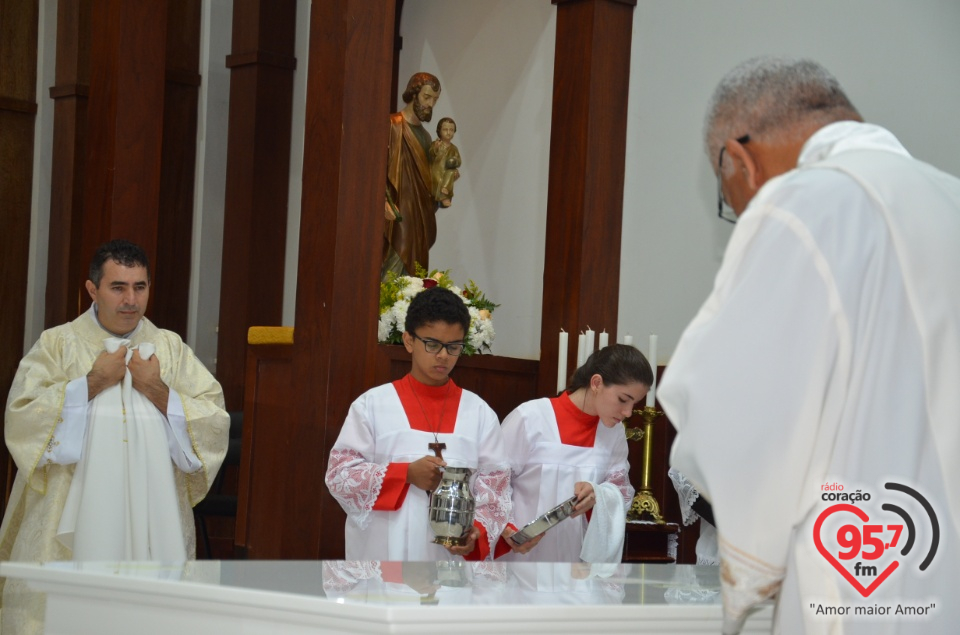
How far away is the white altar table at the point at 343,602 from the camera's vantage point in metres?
2.34

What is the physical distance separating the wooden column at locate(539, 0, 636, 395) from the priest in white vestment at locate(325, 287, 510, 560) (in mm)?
1475

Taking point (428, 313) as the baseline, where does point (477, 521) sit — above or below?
below

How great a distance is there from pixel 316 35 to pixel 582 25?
1.37m

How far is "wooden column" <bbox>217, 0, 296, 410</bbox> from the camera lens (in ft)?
28.5

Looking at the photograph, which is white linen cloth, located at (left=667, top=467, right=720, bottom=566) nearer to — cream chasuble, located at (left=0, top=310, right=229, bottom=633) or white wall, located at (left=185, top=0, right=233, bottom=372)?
cream chasuble, located at (left=0, top=310, right=229, bottom=633)

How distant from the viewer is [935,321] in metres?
2.06

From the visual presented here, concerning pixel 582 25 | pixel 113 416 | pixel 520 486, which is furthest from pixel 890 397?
pixel 582 25

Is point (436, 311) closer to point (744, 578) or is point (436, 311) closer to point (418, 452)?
point (418, 452)

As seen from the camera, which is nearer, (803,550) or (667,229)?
(803,550)

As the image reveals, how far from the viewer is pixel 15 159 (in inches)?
387

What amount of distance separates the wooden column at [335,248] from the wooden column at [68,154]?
477 centimetres

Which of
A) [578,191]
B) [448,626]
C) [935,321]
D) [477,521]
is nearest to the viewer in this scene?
[935,321]

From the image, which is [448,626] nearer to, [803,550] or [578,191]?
[803,550]

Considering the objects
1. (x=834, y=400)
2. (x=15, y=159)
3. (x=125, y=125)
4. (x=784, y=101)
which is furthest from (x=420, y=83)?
(x=15, y=159)
